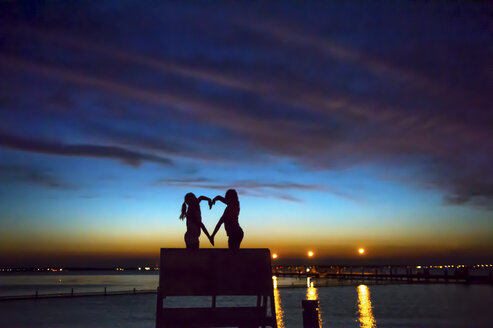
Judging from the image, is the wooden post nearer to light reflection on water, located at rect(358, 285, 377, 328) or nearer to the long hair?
the long hair

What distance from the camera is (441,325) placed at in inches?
1177

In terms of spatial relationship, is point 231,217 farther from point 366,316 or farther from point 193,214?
point 366,316

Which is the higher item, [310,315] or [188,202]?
[188,202]

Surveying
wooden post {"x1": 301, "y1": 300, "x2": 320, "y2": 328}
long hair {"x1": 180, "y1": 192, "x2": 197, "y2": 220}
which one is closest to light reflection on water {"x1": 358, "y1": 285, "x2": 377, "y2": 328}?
wooden post {"x1": 301, "y1": 300, "x2": 320, "y2": 328}

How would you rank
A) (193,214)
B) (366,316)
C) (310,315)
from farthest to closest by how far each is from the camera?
1. (366,316)
2. (193,214)
3. (310,315)

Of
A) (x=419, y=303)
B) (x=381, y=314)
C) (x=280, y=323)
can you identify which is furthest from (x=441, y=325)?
→ (x=419, y=303)

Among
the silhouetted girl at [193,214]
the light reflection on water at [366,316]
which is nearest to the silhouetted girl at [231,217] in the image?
the silhouetted girl at [193,214]

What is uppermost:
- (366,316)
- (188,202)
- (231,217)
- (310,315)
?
(188,202)

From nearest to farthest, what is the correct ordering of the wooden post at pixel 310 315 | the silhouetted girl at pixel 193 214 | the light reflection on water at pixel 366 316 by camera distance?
1. the wooden post at pixel 310 315
2. the silhouetted girl at pixel 193 214
3. the light reflection on water at pixel 366 316

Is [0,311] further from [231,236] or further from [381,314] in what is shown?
[231,236]

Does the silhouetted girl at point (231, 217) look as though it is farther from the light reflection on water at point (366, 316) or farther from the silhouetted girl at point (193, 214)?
the light reflection on water at point (366, 316)

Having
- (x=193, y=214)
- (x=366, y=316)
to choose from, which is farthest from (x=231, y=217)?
(x=366, y=316)

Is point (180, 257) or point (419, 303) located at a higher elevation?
point (180, 257)

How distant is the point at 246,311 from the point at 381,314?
35.0 meters
